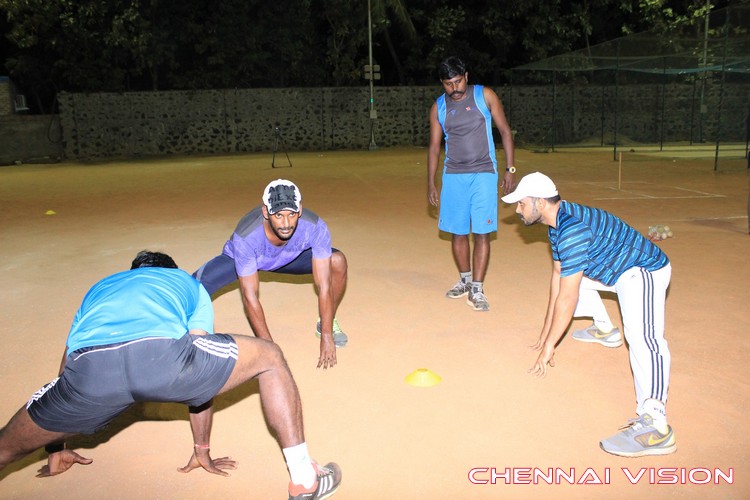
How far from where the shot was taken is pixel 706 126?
2741 centimetres

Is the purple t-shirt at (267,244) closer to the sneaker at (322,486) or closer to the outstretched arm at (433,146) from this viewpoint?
the sneaker at (322,486)

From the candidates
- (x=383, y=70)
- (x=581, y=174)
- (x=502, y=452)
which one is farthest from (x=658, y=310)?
(x=383, y=70)

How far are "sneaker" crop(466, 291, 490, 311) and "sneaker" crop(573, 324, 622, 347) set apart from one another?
3.26 feet

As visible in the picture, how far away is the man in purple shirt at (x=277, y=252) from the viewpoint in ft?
13.8

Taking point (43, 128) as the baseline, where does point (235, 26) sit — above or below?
above

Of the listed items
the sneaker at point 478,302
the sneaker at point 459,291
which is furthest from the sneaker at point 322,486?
the sneaker at point 459,291

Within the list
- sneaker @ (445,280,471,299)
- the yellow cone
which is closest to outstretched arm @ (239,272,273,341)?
the yellow cone

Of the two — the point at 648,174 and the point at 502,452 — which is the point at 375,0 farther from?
the point at 502,452

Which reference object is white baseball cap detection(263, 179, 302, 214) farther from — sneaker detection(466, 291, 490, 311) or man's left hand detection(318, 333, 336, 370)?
sneaker detection(466, 291, 490, 311)

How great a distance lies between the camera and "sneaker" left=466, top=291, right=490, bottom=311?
6312 millimetres

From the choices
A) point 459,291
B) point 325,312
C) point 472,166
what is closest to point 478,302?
point 459,291

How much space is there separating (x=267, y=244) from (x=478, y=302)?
239 cm

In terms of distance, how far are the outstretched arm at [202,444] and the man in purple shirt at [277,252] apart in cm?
91

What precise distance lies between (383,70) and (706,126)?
46.4ft
